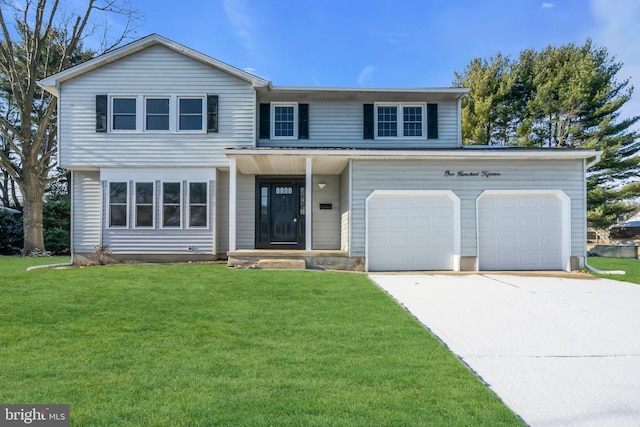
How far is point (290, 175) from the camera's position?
41.3 feet

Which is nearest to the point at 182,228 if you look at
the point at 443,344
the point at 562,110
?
the point at 443,344

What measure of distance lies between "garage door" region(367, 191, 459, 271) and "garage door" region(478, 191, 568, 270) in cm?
89

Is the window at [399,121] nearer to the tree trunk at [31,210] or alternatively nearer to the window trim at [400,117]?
the window trim at [400,117]

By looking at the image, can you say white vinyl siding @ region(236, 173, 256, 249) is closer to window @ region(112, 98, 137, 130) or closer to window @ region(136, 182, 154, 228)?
window @ region(136, 182, 154, 228)

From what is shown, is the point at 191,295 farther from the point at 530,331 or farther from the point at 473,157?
the point at 473,157

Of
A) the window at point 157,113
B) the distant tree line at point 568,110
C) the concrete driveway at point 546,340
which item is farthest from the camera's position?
the distant tree line at point 568,110

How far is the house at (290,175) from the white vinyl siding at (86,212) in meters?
0.04

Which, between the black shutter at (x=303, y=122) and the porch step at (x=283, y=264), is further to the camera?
the black shutter at (x=303, y=122)

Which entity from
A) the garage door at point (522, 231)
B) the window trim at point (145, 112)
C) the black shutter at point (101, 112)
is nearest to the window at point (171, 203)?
the window trim at point (145, 112)

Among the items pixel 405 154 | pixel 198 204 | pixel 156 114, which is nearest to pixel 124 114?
pixel 156 114

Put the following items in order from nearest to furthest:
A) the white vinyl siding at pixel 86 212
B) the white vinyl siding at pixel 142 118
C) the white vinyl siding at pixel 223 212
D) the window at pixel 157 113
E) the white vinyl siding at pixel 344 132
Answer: the white vinyl siding at pixel 142 118
the window at pixel 157 113
the white vinyl siding at pixel 86 212
the white vinyl siding at pixel 223 212
the white vinyl siding at pixel 344 132

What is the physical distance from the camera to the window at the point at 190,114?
38.4ft

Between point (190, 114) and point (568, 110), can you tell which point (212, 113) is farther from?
point (568, 110)

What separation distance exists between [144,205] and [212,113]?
3493 mm
